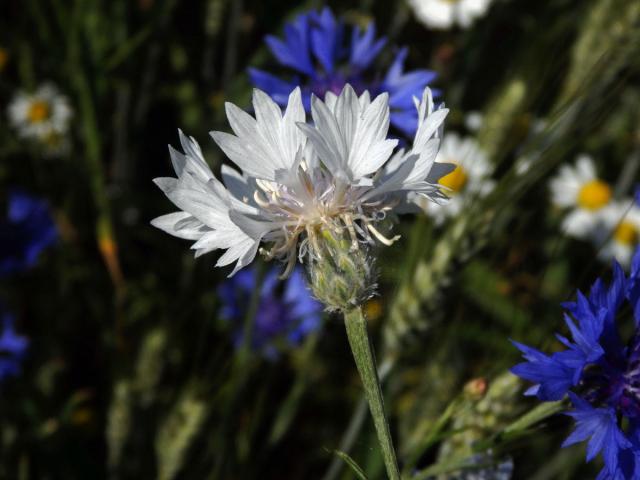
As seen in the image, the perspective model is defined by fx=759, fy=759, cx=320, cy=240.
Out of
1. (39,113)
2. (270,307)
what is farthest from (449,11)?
(39,113)

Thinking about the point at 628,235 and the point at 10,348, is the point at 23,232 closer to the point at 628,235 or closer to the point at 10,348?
the point at 10,348

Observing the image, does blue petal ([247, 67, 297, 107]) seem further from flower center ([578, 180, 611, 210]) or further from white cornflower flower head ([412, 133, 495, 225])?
flower center ([578, 180, 611, 210])

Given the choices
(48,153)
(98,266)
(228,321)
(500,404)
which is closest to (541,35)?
(500,404)

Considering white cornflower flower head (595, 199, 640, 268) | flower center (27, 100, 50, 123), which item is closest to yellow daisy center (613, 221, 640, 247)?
white cornflower flower head (595, 199, 640, 268)

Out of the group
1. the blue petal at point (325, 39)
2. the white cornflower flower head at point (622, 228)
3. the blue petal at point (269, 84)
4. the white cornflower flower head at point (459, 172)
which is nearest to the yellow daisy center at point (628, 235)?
the white cornflower flower head at point (622, 228)

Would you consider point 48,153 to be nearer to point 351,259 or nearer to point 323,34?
point 323,34

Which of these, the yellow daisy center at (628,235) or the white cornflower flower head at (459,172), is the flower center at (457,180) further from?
the yellow daisy center at (628,235)
